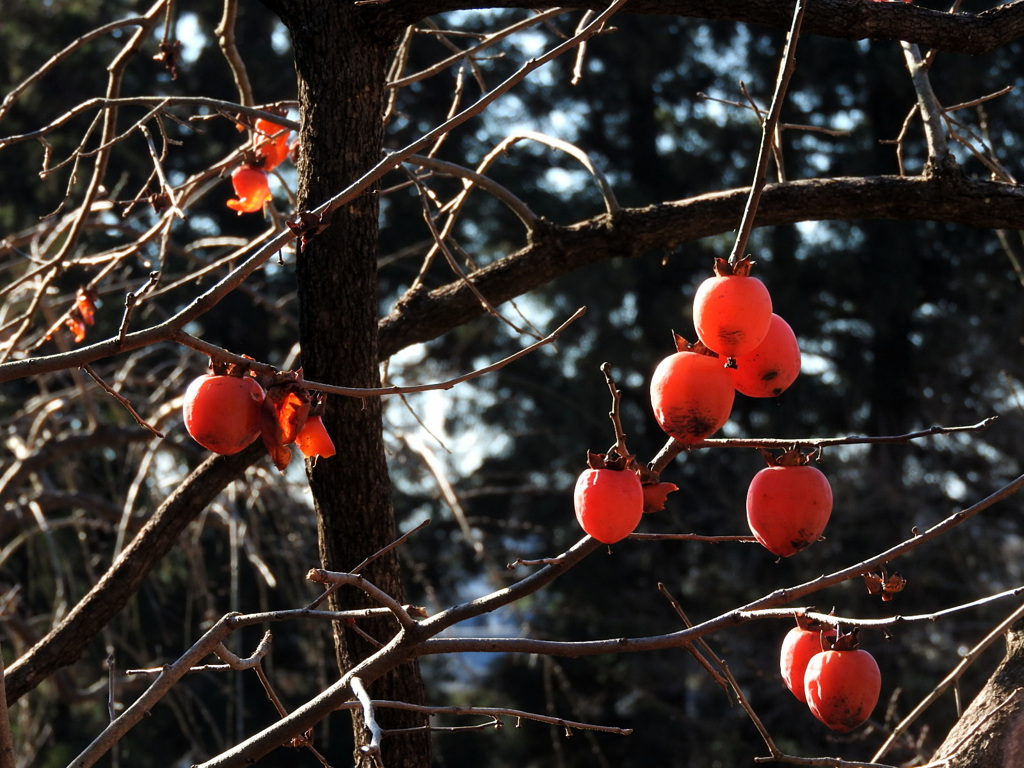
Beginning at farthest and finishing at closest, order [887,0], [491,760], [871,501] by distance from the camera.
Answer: [491,760] → [871,501] → [887,0]

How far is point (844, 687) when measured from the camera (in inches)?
48.2

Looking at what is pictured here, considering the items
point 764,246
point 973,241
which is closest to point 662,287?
point 764,246

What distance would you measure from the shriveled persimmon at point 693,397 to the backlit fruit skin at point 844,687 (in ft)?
1.20

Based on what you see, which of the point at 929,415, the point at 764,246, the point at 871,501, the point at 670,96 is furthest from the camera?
the point at 670,96

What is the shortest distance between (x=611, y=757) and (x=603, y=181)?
22.5 ft

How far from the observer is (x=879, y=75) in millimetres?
8375

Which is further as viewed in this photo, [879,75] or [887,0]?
[879,75]

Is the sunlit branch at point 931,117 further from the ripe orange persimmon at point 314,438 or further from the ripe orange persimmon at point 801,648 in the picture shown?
the ripe orange persimmon at point 314,438

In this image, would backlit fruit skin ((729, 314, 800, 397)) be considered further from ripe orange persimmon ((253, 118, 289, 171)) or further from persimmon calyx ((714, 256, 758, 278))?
ripe orange persimmon ((253, 118, 289, 171))

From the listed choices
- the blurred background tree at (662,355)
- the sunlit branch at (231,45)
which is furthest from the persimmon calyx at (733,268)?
the blurred background tree at (662,355)

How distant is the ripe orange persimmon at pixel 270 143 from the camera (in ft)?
6.46

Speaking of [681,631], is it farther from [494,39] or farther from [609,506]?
[494,39]

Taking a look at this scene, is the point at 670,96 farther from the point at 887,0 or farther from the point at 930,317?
the point at 887,0

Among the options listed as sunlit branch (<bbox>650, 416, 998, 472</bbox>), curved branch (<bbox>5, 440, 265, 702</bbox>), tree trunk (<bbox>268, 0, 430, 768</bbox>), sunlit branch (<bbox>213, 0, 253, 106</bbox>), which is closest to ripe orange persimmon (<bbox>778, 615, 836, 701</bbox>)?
sunlit branch (<bbox>650, 416, 998, 472</bbox>)
